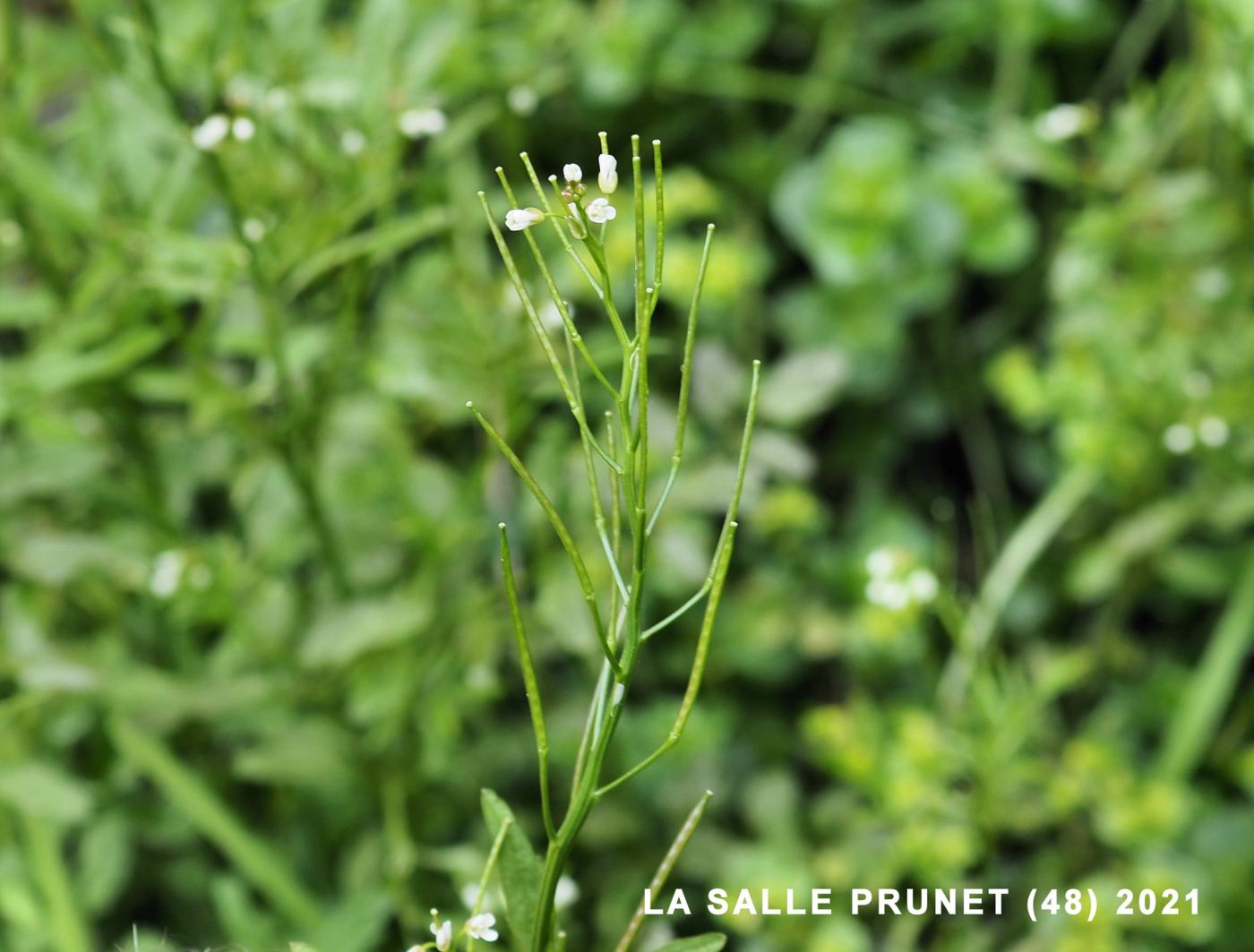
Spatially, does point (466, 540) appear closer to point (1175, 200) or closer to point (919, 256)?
point (919, 256)

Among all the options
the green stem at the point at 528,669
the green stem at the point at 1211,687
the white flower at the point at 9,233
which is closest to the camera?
the green stem at the point at 528,669

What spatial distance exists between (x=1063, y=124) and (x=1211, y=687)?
63 centimetres

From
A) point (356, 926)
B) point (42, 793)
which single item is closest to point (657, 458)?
point (356, 926)

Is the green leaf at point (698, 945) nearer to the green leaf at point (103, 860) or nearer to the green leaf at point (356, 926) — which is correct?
the green leaf at point (356, 926)

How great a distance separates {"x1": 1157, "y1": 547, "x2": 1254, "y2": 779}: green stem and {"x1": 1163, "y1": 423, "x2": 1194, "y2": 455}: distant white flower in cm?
15

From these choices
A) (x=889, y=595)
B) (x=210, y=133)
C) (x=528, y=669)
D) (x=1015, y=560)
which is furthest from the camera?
(x=1015, y=560)

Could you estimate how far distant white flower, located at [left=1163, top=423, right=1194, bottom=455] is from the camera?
4.38 ft

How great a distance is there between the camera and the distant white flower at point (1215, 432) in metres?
1.32

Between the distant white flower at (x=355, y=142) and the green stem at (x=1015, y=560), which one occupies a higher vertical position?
the distant white flower at (x=355, y=142)

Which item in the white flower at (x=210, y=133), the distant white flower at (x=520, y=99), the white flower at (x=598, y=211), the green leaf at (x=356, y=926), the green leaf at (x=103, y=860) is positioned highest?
the distant white flower at (x=520, y=99)

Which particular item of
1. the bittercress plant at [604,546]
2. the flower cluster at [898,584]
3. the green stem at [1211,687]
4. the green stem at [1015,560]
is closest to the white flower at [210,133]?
the bittercress plant at [604,546]

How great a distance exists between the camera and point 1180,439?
1.34 m

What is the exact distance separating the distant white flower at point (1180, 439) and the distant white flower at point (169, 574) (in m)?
0.94

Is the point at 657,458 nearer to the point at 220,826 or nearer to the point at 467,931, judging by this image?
the point at 220,826
